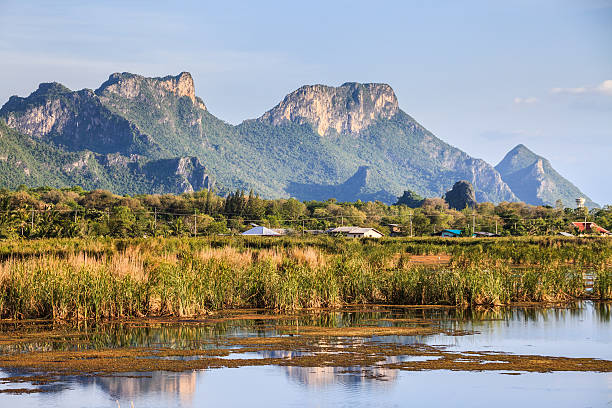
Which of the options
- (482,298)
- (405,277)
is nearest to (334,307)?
(405,277)

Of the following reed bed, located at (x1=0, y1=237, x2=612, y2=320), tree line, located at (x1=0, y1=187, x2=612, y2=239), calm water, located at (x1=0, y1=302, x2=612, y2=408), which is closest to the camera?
calm water, located at (x1=0, y1=302, x2=612, y2=408)

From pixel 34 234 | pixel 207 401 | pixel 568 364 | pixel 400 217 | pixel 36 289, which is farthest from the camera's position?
pixel 400 217

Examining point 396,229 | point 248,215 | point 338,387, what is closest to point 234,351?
point 338,387

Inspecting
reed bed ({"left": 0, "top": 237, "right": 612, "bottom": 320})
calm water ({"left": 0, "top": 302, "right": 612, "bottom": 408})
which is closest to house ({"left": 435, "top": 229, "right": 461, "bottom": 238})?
reed bed ({"left": 0, "top": 237, "right": 612, "bottom": 320})

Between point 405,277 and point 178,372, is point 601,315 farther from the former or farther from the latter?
point 178,372

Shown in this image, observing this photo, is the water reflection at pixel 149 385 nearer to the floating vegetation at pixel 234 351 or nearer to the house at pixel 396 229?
the floating vegetation at pixel 234 351

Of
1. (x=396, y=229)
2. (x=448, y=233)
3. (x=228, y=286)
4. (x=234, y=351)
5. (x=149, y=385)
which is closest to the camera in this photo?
(x=149, y=385)

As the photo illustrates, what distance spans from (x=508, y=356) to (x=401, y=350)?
6.62ft

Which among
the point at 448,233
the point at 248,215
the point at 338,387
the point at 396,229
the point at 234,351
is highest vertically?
the point at 248,215

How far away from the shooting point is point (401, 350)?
1477 centimetres

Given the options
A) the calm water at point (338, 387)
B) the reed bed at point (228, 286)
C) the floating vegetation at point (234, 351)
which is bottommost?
the calm water at point (338, 387)

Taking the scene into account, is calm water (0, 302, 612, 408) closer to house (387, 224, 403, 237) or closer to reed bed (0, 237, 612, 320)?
reed bed (0, 237, 612, 320)

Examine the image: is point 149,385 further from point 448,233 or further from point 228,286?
point 448,233

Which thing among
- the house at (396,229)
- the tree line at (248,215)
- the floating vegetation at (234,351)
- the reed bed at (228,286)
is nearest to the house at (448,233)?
the tree line at (248,215)
